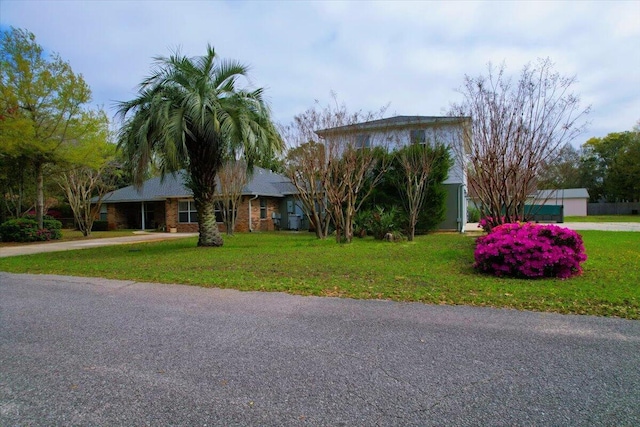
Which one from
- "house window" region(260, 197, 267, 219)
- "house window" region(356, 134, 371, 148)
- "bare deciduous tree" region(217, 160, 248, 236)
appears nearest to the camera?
"house window" region(356, 134, 371, 148)

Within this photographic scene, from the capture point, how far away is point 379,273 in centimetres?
825

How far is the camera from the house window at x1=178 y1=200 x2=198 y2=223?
25047 mm

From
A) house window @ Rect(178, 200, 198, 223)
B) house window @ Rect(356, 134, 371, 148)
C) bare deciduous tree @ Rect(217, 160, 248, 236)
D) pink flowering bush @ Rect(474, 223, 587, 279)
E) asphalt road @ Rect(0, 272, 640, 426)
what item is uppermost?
house window @ Rect(356, 134, 371, 148)

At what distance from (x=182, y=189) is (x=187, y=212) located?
5.28 feet

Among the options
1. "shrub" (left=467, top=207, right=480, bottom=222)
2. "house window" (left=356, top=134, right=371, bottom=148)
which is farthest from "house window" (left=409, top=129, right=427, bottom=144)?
"shrub" (left=467, top=207, right=480, bottom=222)


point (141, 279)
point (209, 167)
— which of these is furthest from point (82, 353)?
point (209, 167)

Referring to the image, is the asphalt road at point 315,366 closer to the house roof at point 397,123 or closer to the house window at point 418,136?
the house roof at point 397,123

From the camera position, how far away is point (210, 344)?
165 inches

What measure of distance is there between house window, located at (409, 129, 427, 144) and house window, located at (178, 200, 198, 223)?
584 inches

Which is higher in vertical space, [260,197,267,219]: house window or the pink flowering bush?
[260,197,267,219]: house window

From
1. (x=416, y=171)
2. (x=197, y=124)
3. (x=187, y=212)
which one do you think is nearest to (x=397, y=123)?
(x=416, y=171)

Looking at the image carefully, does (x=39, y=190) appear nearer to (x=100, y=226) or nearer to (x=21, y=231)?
(x=21, y=231)

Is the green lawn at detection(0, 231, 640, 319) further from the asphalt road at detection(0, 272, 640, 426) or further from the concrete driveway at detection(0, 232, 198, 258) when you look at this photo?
the concrete driveway at detection(0, 232, 198, 258)

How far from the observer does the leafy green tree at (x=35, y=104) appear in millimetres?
17156
